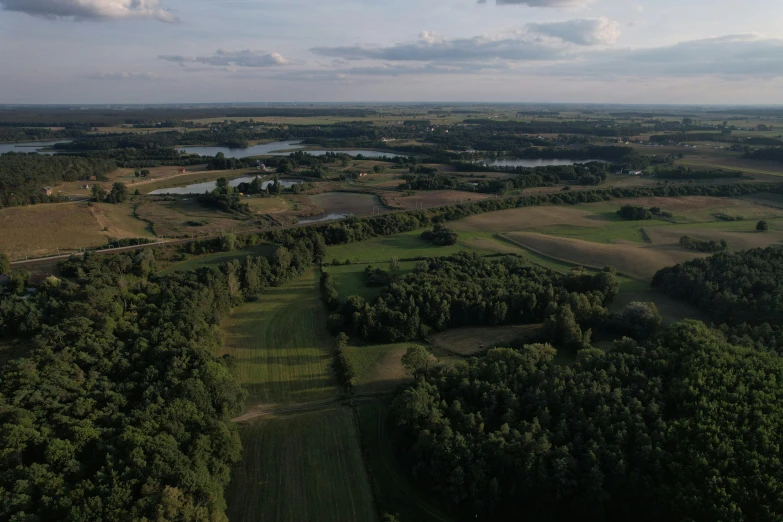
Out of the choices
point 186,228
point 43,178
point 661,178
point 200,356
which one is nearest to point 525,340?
point 200,356

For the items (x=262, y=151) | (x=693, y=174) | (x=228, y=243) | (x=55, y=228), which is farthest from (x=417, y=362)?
(x=262, y=151)

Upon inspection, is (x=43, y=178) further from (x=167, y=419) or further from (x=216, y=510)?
(x=216, y=510)

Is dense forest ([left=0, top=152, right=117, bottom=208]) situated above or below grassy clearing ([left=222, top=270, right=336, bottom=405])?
above

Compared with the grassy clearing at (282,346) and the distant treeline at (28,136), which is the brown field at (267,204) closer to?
the grassy clearing at (282,346)

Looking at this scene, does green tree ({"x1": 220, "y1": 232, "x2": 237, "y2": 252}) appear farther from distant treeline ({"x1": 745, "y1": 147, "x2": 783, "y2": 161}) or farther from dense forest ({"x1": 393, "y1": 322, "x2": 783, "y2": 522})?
distant treeline ({"x1": 745, "y1": 147, "x2": 783, "y2": 161})

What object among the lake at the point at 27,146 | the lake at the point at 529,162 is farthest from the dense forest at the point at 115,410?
the lake at the point at 27,146

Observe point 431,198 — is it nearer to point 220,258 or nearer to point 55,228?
point 220,258

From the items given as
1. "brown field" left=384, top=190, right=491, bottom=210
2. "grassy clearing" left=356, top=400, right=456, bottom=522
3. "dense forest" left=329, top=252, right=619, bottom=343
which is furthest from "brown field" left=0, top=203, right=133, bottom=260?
"grassy clearing" left=356, top=400, right=456, bottom=522
